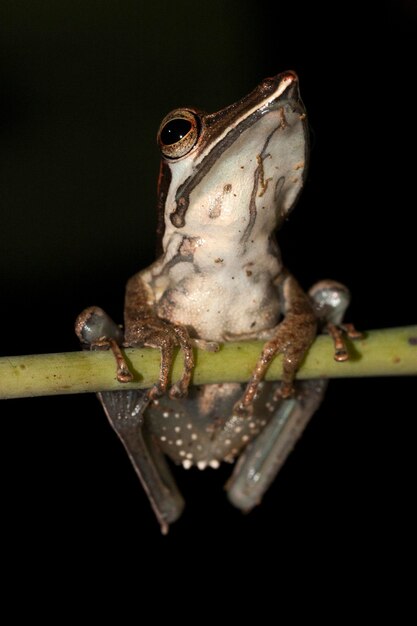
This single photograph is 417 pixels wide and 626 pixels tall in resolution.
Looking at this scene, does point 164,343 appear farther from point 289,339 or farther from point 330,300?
point 330,300

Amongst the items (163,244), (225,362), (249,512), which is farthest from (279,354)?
(249,512)

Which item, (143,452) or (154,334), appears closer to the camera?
(154,334)

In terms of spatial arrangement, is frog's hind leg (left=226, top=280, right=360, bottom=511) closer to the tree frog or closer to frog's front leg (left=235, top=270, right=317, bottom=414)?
the tree frog

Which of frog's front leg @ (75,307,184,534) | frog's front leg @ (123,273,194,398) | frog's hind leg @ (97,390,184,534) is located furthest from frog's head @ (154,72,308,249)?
frog's hind leg @ (97,390,184,534)

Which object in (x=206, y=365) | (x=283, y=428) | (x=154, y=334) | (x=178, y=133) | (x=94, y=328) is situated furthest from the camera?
(x=283, y=428)

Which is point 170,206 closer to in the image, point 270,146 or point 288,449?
point 270,146

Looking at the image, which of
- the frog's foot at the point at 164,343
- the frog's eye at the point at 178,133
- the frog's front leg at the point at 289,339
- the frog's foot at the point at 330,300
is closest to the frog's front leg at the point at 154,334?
the frog's foot at the point at 164,343

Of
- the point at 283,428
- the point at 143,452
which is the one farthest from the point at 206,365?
the point at 283,428
